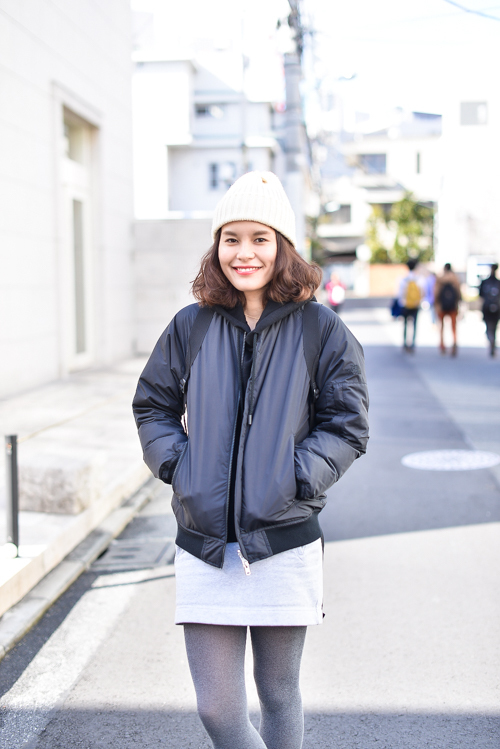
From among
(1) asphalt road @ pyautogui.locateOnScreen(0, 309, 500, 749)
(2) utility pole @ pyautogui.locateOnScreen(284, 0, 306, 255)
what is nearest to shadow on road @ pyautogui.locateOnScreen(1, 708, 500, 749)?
(1) asphalt road @ pyautogui.locateOnScreen(0, 309, 500, 749)

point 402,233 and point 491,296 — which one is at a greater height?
point 402,233

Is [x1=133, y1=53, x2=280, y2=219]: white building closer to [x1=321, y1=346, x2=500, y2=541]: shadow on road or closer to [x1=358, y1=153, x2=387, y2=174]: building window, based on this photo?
[x1=358, y1=153, x2=387, y2=174]: building window

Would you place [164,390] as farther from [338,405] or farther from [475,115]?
[475,115]

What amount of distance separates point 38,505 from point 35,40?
25.6ft

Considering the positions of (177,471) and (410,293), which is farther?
(410,293)

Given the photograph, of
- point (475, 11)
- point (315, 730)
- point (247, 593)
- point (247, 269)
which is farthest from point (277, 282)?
point (475, 11)

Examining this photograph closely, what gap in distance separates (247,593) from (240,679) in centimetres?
23

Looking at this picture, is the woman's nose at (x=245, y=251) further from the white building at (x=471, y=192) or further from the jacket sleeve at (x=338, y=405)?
the white building at (x=471, y=192)

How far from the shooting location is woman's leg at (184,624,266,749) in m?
2.01

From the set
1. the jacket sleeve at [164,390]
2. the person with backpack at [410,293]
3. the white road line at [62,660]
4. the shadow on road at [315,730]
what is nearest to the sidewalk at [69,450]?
the white road line at [62,660]

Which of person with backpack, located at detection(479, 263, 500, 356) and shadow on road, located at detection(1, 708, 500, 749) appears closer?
shadow on road, located at detection(1, 708, 500, 749)

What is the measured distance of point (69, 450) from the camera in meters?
6.88

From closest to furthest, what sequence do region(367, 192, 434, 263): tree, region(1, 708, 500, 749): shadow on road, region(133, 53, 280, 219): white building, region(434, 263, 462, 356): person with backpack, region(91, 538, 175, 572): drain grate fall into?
region(1, 708, 500, 749): shadow on road
region(91, 538, 175, 572): drain grate
region(434, 263, 462, 356): person with backpack
region(133, 53, 280, 219): white building
region(367, 192, 434, 263): tree

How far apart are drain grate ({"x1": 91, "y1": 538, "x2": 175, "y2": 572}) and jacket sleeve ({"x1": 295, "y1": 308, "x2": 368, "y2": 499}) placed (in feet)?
9.06
